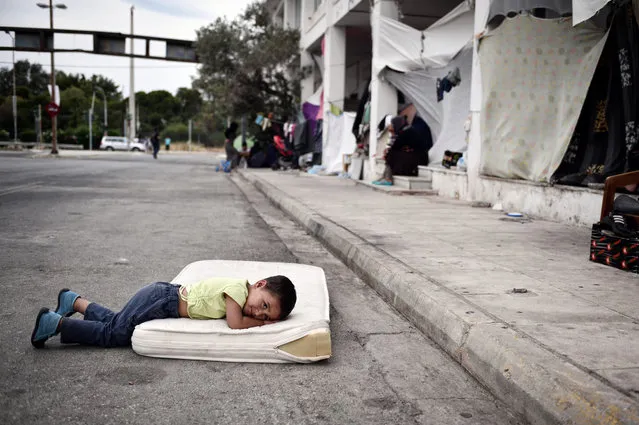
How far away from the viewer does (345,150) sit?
2050 cm

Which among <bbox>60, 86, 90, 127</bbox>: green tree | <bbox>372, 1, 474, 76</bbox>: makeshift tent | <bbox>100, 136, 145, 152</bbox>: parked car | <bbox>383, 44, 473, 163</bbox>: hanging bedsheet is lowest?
<bbox>100, 136, 145, 152</bbox>: parked car

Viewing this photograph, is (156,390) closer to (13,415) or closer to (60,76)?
(13,415)

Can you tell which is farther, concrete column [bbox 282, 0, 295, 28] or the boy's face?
concrete column [bbox 282, 0, 295, 28]

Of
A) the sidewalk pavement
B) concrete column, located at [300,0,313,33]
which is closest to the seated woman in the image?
the sidewalk pavement

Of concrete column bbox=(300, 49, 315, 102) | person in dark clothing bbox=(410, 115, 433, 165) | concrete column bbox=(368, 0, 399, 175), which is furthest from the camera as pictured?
concrete column bbox=(300, 49, 315, 102)

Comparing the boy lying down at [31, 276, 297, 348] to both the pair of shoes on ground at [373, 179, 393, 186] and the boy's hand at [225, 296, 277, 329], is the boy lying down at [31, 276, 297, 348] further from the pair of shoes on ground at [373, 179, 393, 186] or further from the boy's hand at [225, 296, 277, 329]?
the pair of shoes on ground at [373, 179, 393, 186]

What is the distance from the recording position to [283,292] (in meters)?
3.42

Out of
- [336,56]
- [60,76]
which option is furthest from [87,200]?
[60,76]

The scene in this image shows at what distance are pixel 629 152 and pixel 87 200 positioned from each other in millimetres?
8908

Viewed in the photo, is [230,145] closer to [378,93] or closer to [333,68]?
[333,68]

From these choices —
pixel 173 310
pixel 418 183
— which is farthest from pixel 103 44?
pixel 173 310

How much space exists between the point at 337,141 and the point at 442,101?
7.54 metres

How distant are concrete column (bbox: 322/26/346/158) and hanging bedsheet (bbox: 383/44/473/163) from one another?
19.1 feet

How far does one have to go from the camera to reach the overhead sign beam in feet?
113
